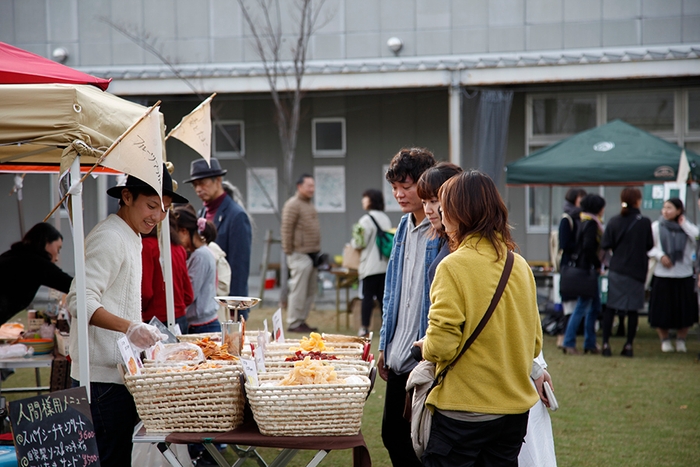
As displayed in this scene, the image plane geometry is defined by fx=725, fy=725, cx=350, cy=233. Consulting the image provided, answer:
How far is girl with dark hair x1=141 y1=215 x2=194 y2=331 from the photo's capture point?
4257 mm

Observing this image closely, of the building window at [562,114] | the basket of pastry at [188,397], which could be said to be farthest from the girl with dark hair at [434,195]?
the building window at [562,114]

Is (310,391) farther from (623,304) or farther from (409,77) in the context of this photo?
(409,77)

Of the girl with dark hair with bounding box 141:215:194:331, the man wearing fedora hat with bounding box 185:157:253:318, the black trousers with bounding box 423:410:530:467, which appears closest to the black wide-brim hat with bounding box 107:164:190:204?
the girl with dark hair with bounding box 141:215:194:331

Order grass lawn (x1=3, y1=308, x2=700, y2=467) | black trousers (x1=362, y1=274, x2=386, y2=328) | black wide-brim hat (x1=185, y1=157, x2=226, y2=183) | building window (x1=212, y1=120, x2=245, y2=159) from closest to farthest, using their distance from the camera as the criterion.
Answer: grass lawn (x1=3, y1=308, x2=700, y2=467) < black wide-brim hat (x1=185, y1=157, x2=226, y2=183) < black trousers (x1=362, y1=274, x2=386, y2=328) < building window (x1=212, y1=120, x2=245, y2=159)

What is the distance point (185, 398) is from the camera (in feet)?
9.61

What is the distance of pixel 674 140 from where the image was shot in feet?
47.2

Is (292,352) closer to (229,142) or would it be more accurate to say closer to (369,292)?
(369,292)

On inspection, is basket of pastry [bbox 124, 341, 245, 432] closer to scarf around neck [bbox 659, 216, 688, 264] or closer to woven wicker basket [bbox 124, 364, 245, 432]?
woven wicker basket [bbox 124, 364, 245, 432]

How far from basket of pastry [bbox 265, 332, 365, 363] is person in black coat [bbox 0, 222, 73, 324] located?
7.25ft

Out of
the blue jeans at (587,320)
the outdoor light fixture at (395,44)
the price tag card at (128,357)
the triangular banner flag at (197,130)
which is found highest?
the outdoor light fixture at (395,44)

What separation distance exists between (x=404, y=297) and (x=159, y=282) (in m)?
1.64

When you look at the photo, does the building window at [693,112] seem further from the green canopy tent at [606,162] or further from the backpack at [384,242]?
the backpack at [384,242]

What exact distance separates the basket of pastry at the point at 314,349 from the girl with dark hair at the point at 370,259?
503cm

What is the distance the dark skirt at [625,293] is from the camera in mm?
8484
